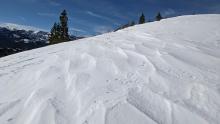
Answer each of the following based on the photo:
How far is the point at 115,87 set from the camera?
12.2ft

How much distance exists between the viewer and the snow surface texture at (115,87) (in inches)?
119

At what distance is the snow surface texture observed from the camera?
9.94ft

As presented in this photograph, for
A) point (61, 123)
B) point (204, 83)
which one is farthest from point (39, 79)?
point (204, 83)

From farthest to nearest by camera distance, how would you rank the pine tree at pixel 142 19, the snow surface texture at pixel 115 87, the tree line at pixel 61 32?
1. the pine tree at pixel 142 19
2. the tree line at pixel 61 32
3. the snow surface texture at pixel 115 87

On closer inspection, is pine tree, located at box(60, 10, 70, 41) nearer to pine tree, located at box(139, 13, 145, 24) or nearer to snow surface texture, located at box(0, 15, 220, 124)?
pine tree, located at box(139, 13, 145, 24)

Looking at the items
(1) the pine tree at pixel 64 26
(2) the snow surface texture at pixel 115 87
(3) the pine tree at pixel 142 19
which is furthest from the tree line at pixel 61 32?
(2) the snow surface texture at pixel 115 87

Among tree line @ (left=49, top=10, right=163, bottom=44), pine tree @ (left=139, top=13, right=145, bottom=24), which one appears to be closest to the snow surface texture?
tree line @ (left=49, top=10, right=163, bottom=44)

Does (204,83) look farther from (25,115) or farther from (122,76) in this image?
(25,115)

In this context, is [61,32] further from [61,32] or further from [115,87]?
[115,87]

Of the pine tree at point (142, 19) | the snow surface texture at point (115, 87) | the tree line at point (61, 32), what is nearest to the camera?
the snow surface texture at point (115, 87)

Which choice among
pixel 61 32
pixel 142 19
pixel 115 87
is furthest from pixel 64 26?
pixel 115 87

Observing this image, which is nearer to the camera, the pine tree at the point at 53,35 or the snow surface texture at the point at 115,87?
the snow surface texture at the point at 115,87

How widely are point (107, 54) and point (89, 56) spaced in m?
0.43

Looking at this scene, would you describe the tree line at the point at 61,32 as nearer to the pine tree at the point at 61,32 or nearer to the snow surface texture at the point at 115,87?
the pine tree at the point at 61,32
